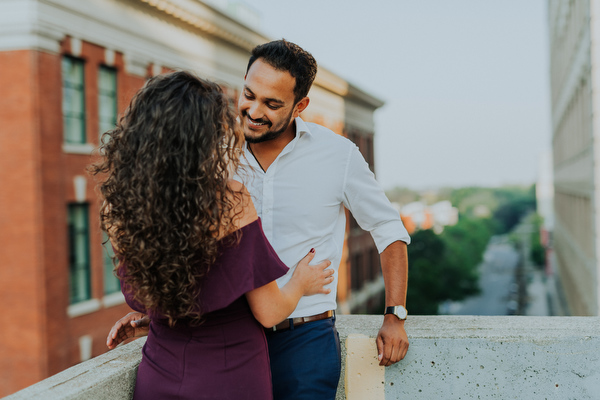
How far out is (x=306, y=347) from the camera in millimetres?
2617

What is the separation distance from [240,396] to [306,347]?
533mm

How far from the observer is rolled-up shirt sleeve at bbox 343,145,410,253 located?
2.77 m

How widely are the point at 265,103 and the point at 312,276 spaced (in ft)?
2.68

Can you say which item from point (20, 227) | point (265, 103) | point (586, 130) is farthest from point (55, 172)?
point (586, 130)

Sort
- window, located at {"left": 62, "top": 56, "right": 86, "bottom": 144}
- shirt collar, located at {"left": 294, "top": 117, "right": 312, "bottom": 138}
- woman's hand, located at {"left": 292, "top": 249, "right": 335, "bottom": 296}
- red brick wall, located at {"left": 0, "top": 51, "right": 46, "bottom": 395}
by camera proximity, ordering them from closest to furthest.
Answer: woman's hand, located at {"left": 292, "top": 249, "right": 335, "bottom": 296}
shirt collar, located at {"left": 294, "top": 117, "right": 312, "bottom": 138}
red brick wall, located at {"left": 0, "top": 51, "right": 46, "bottom": 395}
window, located at {"left": 62, "top": 56, "right": 86, "bottom": 144}

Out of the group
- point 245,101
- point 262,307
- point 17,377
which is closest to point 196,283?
point 262,307

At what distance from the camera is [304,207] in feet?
8.81

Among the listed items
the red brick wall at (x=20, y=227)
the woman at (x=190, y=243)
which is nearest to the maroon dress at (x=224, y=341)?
the woman at (x=190, y=243)

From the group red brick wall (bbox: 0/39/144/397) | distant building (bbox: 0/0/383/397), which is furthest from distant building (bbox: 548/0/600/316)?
red brick wall (bbox: 0/39/144/397)

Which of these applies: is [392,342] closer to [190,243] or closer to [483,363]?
[483,363]

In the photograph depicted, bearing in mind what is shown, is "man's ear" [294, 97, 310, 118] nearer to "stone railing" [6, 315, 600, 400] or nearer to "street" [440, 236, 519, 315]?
"stone railing" [6, 315, 600, 400]

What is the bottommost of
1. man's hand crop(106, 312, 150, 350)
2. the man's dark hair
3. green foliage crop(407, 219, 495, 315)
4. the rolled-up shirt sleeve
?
green foliage crop(407, 219, 495, 315)

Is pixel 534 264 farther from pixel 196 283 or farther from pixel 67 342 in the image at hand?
pixel 196 283

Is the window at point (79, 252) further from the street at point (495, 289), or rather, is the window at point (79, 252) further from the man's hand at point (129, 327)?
the street at point (495, 289)
